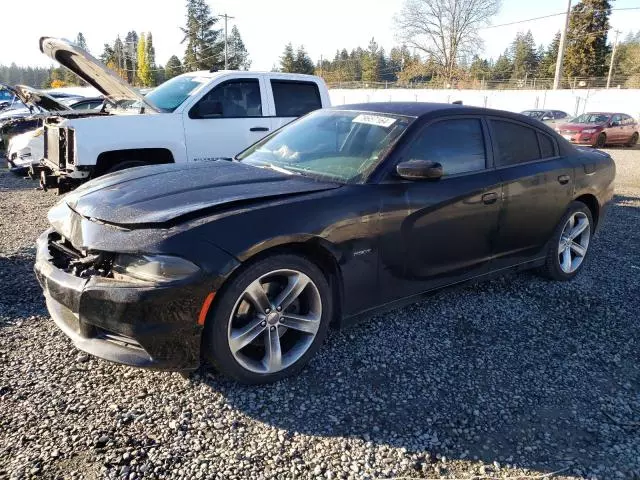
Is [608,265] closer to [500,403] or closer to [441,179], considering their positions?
[441,179]

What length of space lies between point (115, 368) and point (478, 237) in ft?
8.84

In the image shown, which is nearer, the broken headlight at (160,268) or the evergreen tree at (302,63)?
the broken headlight at (160,268)

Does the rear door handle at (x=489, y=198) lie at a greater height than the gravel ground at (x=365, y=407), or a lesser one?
greater

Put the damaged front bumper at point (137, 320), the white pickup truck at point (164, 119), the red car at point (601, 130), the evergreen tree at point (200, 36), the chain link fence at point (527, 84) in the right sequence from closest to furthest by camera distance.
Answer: the damaged front bumper at point (137, 320) → the white pickup truck at point (164, 119) → the red car at point (601, 130) → the chain link fence at point (527, 84) → the evergreen tree at point (200, 36)

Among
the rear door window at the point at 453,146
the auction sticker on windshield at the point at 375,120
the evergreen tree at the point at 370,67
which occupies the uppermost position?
the evergreen tree at the point at 370,67

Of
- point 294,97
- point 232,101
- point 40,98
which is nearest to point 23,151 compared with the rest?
point 40,98

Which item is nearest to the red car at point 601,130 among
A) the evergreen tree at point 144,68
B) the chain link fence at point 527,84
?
the chain link fence at point 527,84

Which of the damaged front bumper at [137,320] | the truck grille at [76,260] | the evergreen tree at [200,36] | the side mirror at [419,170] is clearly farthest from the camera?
the evergreen tree at [200,36]

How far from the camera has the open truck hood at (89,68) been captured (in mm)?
6113

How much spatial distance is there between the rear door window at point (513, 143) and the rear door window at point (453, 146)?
0.20m

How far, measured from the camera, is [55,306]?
114 inches

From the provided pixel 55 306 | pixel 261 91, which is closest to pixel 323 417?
pixel 55 306

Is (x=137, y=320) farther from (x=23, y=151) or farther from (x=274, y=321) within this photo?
(x=23, y=151)

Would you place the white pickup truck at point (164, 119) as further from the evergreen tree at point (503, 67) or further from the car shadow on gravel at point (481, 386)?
the evergreen tree at point (503, 67)
